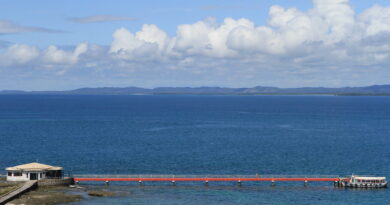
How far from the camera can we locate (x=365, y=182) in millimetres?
91750

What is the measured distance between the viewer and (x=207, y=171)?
106 meters

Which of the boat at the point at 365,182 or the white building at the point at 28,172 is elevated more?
the white building at the point at 28,172

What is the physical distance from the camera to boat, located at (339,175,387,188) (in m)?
91.1

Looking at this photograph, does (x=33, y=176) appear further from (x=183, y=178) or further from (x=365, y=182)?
(x=365, y=182)

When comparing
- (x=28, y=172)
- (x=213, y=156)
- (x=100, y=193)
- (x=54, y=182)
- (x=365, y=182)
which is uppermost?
(x=28, y=172)

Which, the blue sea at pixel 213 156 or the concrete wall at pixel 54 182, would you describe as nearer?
the blue sea at pixel 213 156

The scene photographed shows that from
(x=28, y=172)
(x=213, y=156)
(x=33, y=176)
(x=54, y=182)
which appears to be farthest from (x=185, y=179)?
(x=213, y=156)

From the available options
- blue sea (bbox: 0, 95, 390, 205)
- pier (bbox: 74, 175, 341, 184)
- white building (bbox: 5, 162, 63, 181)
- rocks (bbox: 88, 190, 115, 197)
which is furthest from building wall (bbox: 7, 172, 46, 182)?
rocks (bbox: 88, 190, 115, 197)

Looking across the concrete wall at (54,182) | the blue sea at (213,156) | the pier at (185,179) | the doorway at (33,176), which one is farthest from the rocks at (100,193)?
the doorway at (33,176)

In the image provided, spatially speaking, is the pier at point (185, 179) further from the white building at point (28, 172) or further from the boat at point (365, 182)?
the white building at point (28, 172)

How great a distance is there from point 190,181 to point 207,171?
30.3 feet

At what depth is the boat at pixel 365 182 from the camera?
9112 centimetres

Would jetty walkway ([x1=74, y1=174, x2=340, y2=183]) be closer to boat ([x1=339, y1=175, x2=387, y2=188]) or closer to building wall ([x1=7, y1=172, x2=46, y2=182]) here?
boat ([x1=339, y1=175, x2=387, y2=188])

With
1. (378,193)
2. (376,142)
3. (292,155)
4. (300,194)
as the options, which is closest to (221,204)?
(300,194)
